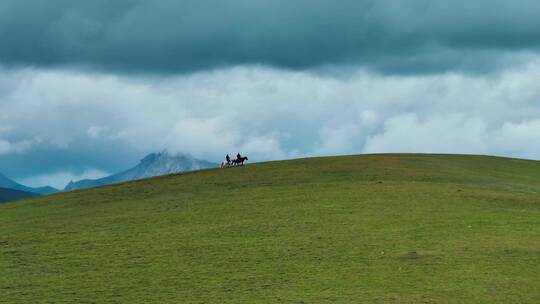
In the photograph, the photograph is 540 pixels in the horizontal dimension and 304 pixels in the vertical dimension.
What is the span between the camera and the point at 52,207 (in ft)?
173

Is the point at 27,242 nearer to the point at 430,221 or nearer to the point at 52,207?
the point at 52,207

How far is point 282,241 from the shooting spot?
3519 cm

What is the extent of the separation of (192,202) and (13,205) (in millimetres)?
15808

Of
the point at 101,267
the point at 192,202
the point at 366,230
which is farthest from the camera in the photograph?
the point at 192,202

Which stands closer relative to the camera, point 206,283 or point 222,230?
point 206,283

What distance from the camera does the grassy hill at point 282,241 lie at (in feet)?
87.2

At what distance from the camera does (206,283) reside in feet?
91.1

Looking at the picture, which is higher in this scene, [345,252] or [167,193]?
[167,193]

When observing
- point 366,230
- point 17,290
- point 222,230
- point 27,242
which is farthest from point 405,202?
point 17,290

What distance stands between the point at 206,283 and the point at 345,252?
735cm

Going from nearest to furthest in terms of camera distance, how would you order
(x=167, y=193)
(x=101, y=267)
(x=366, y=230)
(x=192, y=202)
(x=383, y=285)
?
(x=383, y=285)
(x=101, y=267)
(x=366, y=230)
(x=192, y=202)
(x=167, y=193)

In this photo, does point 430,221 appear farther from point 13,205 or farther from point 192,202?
point 13,205

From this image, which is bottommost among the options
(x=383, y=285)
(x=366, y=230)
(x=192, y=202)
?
(x=383, y=285)

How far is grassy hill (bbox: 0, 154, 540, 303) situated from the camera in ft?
87.2
